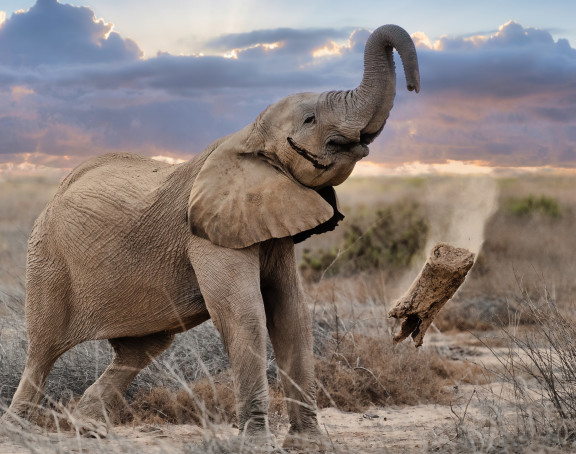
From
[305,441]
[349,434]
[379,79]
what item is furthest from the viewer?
[349,434]

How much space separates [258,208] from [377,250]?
38.7 ft

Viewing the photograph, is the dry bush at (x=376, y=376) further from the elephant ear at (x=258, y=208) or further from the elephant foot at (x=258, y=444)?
the elephant ear at (x=258, y=208)

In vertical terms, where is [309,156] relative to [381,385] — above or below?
above

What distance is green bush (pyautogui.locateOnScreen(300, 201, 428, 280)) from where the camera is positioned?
16.3 metres

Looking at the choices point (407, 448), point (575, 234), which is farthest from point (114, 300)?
point (575, 234)

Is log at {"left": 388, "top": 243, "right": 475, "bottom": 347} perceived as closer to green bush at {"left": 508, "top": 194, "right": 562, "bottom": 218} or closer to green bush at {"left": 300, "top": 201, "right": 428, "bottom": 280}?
green bush at {"left": 300, "top": 201, "right": 428, "bottom": 280}

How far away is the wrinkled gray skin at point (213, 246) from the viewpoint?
196 inches

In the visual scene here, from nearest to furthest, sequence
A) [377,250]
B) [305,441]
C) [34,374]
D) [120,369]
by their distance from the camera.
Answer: [305,441] < [34,374] < [120,369] < [377,250]

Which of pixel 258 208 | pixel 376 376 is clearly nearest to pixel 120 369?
pixel 258 208

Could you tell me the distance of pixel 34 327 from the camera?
248 inches

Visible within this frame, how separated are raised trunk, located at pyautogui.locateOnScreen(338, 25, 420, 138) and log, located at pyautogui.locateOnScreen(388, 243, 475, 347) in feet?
3.36

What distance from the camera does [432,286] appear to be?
5.43m

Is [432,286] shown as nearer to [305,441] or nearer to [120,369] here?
[305,441]

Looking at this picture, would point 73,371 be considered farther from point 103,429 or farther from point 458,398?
point 458,398
